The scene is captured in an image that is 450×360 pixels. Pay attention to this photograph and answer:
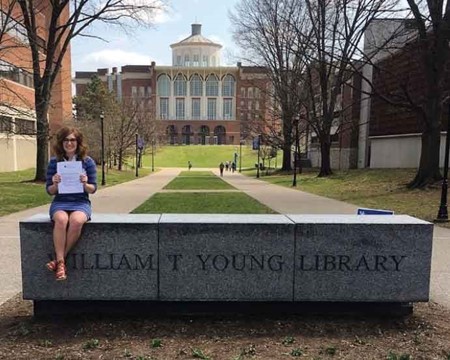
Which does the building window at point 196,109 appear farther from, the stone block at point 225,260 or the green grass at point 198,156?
the stone block at point 225,260

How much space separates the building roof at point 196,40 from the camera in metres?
133

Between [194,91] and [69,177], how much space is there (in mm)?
129389

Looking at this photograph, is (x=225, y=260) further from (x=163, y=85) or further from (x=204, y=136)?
(x=163, y=85)

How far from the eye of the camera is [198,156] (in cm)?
9862

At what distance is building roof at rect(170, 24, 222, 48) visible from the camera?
436 ft

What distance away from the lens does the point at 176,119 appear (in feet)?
431

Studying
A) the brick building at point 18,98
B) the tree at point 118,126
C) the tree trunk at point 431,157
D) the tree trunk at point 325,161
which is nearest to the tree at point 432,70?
the tree trunk at point 431,157

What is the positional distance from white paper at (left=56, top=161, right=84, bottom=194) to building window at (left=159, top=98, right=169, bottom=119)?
127963mm

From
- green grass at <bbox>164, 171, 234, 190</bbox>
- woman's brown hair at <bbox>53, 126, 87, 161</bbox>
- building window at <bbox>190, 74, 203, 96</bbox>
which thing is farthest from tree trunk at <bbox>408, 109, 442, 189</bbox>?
building window at <bbox>190, 74, 203, 96</bbox>

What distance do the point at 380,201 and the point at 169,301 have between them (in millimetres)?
14820

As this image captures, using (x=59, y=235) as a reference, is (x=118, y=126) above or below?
above

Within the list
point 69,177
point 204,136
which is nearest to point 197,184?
point 69,177

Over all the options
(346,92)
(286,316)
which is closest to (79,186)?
(286,316)

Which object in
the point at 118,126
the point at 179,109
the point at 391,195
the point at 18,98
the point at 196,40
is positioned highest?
the point at 196,40
